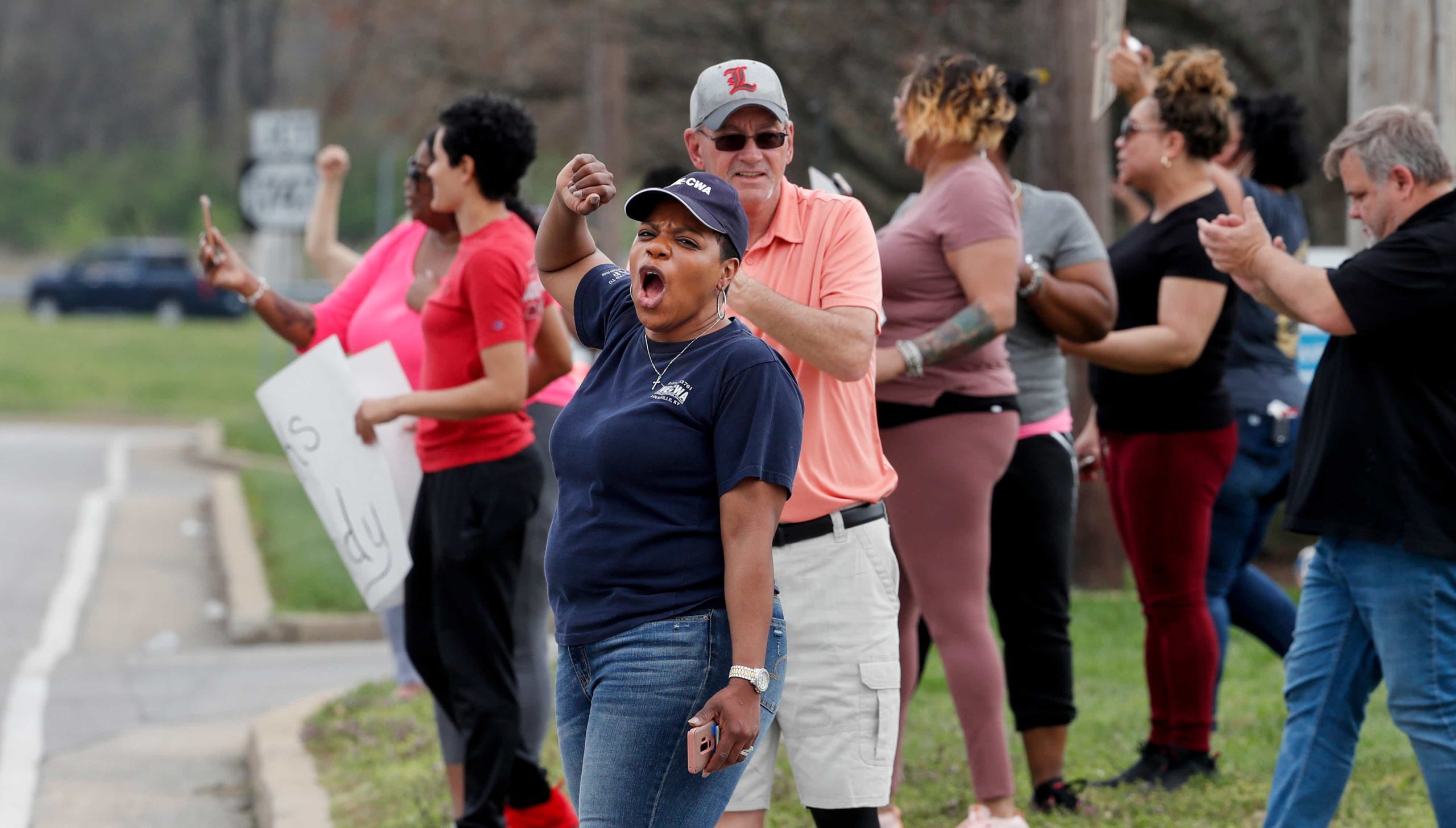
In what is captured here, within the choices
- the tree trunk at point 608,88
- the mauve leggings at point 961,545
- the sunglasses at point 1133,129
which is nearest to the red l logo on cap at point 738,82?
the mauve leggings at point 961,545

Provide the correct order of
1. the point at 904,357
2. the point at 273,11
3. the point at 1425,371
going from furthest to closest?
the point at 273,11, the point at 904,357, the point at 1425,371

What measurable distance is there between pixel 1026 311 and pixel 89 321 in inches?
1548

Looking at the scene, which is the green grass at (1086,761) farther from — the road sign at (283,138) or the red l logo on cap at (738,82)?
the road sign at (283,138)

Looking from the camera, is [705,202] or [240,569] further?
[240,569]

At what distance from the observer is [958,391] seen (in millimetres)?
4398

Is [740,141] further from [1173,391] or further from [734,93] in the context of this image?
[1173,391]

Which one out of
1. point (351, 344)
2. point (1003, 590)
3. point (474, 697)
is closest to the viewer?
point (474, 697)

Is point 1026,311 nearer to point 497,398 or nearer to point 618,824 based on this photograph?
point 497,398

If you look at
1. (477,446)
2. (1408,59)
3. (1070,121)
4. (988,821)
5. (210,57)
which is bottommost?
(988,821)

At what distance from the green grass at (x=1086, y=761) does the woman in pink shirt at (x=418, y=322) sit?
573 millimetres

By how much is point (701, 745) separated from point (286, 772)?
3.51m

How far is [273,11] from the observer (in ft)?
192

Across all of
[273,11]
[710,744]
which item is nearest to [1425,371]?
[710,744]

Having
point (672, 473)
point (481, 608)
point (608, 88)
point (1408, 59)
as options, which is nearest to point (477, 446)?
point (481, 608)
